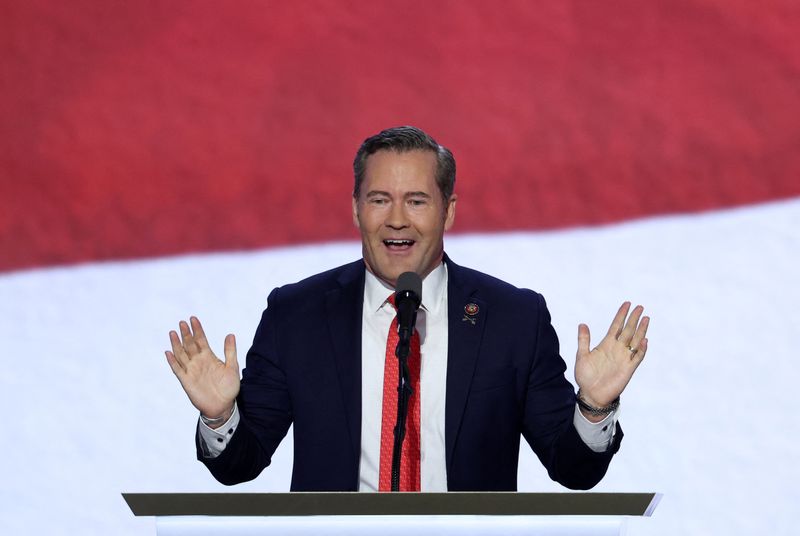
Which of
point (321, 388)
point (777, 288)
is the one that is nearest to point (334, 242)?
point (321, 388)

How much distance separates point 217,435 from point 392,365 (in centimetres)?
36

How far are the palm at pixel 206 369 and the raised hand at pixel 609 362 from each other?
61cm

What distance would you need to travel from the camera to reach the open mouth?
2068 mm

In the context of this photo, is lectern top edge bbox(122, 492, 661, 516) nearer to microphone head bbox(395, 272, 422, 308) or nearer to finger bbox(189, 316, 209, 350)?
microphone head bbox(395, 272, 422, 308)

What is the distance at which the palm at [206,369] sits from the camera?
1828mm

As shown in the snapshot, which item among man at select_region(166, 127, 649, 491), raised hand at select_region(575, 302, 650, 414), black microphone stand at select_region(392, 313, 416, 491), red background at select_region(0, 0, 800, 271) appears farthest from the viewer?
red background at select_region(0, 0, 800, 271)

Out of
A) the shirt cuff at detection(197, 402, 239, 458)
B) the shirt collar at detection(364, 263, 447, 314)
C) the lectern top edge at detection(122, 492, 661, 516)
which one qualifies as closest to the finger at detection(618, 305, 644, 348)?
the shirt collar at detection(364, 263, 447, 314)

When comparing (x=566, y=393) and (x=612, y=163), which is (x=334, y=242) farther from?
(x=566, y=393)

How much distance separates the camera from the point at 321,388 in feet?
6.73

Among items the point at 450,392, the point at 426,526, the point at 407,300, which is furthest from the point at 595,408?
the point at 426,526

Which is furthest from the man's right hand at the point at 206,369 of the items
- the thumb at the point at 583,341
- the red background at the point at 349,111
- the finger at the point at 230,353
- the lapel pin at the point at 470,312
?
the red background at the point at 349,111

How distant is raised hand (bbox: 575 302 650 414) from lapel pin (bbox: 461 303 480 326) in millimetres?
329

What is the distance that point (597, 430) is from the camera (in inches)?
72.6

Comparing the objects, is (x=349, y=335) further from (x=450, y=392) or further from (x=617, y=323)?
(x=617, y=323)
